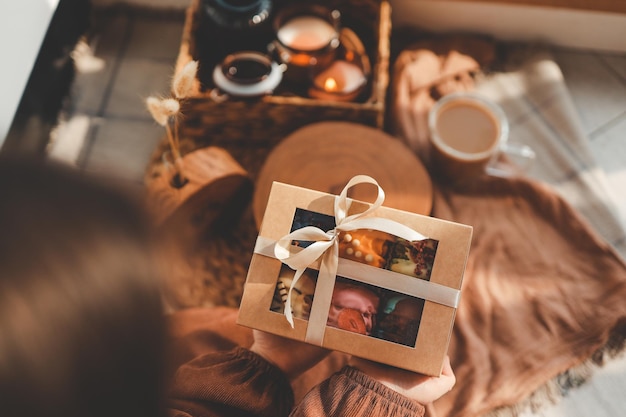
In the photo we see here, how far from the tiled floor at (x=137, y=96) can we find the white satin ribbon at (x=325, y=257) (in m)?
0.86

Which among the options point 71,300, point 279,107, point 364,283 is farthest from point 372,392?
point 279,107

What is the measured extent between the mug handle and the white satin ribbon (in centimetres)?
67

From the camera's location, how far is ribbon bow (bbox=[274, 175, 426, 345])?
2.55ft

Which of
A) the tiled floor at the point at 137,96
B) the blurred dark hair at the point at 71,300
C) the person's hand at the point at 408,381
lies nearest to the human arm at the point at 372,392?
the person's hand at the point at 408,381

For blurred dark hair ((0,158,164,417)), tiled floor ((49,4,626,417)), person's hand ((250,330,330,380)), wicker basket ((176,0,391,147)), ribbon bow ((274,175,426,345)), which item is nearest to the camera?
blurred dark hair ((0,158,164,417))

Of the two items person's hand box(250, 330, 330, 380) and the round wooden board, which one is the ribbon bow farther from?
the round wooden board

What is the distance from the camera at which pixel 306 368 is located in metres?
1.06

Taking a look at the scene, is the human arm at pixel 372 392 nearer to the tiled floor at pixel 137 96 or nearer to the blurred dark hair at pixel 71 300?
the blurred dark hair at pixel 71 300

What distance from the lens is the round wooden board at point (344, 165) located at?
1173mm

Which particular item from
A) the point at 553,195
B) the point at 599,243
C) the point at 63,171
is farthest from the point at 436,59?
the point at 63,171

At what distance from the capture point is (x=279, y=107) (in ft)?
4.31

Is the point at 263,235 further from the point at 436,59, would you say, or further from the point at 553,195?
the point at 436,59

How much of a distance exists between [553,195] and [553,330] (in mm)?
342

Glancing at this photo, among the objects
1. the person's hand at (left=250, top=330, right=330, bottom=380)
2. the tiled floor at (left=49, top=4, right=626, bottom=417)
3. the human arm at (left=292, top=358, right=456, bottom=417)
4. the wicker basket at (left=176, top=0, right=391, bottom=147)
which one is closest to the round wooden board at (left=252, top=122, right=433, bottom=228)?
the wicker basket at (left=176, top=0, right=391, bottom=147)
